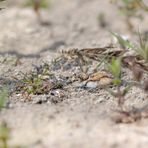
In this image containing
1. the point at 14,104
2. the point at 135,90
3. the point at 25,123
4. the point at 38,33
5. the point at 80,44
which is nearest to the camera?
the point at 25,123

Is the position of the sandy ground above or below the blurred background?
below

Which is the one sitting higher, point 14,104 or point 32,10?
point 32,10

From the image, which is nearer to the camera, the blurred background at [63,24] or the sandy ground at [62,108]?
the sandy ground at [62,108]

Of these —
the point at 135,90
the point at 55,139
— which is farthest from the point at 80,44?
the point at 55,139

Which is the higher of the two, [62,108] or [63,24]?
[63,24]

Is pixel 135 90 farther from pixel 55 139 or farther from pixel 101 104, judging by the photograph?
pixel 55 139

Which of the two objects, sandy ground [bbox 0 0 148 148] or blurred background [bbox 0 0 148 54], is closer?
sandy ground [bbox 0 0 148 148]

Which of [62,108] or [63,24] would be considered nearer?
[62,108]

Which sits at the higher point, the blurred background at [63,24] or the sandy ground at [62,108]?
the blurred background at [63,24]
